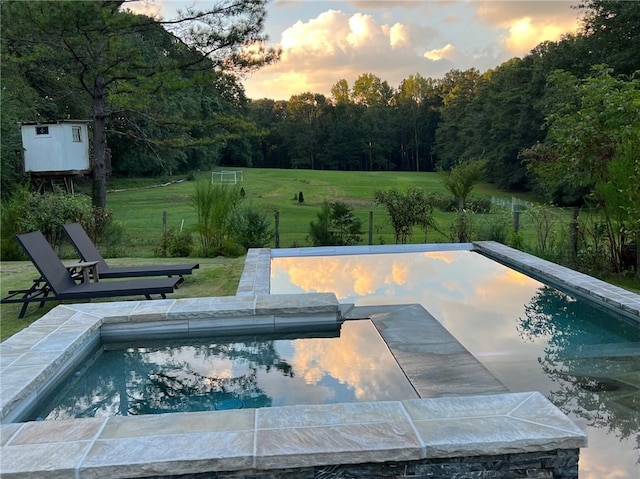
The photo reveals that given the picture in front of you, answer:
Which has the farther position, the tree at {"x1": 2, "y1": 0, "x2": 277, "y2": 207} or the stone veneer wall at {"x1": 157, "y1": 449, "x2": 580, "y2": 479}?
the tree at {"x1": 2, "y1": 0, "x2": 277, "y2": 207}

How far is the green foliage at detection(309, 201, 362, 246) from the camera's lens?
10422 millimetres

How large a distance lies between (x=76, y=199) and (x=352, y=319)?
23.3 feet

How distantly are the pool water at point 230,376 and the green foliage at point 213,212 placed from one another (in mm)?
4865

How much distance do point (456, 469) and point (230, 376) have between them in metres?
2.14

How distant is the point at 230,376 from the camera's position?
408 cm

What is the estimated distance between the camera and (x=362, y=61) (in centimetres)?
2066

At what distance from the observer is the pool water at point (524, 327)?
3240mm

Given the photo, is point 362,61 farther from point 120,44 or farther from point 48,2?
point 48,2

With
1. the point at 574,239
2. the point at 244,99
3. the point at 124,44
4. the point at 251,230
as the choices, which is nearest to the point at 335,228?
the point at 251,230

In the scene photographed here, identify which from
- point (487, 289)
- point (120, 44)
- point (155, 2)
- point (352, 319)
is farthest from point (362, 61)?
point (352, 319)

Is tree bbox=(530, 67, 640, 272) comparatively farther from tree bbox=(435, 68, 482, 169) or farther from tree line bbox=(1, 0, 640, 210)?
tree bbox=(435, 68, 482, 169)

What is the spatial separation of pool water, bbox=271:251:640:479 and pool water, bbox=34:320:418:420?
3.36ft

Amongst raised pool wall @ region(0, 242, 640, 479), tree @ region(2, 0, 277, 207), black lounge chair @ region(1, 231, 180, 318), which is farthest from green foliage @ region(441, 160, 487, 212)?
raised pool wall @ region(0, 242, 640, 479)

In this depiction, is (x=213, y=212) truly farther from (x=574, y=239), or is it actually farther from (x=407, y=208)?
(x=574, y=239)
